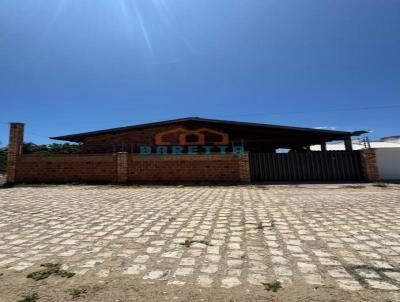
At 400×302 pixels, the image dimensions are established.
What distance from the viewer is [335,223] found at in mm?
4004

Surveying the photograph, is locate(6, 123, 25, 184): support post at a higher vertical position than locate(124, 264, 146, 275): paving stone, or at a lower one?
higher

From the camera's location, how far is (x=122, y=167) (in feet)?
38.6

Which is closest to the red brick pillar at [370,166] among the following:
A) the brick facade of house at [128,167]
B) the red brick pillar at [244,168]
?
the brick facade of house at [128,167]

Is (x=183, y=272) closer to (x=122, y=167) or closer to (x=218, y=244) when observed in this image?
(x=218, y=244)

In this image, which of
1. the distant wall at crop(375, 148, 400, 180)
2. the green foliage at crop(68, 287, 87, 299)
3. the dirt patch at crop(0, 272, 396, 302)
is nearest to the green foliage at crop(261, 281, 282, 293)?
the dirt patch at crop(0, 272, 396, 302)

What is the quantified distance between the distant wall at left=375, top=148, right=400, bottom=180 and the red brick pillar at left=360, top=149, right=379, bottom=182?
1.50 m

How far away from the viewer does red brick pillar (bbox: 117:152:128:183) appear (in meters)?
11.7

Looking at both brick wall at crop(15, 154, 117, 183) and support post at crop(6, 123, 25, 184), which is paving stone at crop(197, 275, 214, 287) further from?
support post at crop(6, 123, 25, 184)

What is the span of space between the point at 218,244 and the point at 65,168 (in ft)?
39.4

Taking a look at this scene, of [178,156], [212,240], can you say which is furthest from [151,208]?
[178,156]

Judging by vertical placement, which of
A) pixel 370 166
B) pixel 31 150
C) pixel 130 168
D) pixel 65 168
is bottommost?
pixel 370 166

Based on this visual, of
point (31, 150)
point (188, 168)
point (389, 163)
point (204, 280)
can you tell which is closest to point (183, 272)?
point (204, 280)

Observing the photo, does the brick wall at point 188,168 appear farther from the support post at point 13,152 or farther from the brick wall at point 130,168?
the support post at point 13,152

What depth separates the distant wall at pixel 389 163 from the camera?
1197cm
